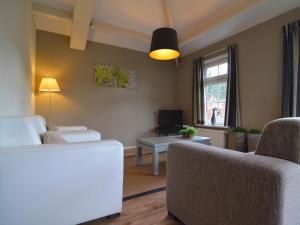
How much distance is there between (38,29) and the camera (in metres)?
3.58

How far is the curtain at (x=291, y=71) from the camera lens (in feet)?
8.97

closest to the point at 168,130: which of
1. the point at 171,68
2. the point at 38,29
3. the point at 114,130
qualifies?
the point at 114,130

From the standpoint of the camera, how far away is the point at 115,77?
4375 mm

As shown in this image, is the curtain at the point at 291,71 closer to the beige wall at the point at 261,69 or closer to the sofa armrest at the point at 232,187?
the beige wall at the point at 261,69

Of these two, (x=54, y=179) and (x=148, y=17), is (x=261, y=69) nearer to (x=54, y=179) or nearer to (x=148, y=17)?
(x=148, y=17)

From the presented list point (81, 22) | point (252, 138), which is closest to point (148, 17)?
point (81, 22)

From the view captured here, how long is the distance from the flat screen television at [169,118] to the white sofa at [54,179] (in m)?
3.45

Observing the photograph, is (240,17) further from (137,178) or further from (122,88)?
(137,178)

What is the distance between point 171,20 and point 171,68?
1.72 metres

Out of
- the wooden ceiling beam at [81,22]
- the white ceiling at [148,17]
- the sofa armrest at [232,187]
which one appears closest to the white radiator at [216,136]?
the white ceiling at [148,17]

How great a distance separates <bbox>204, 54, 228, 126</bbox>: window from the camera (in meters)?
4.02

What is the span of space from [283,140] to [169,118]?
3.98m

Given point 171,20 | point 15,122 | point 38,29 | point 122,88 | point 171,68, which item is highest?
point 171,20

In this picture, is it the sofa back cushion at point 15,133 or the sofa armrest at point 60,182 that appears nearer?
the sofa armrest at point 60,182
